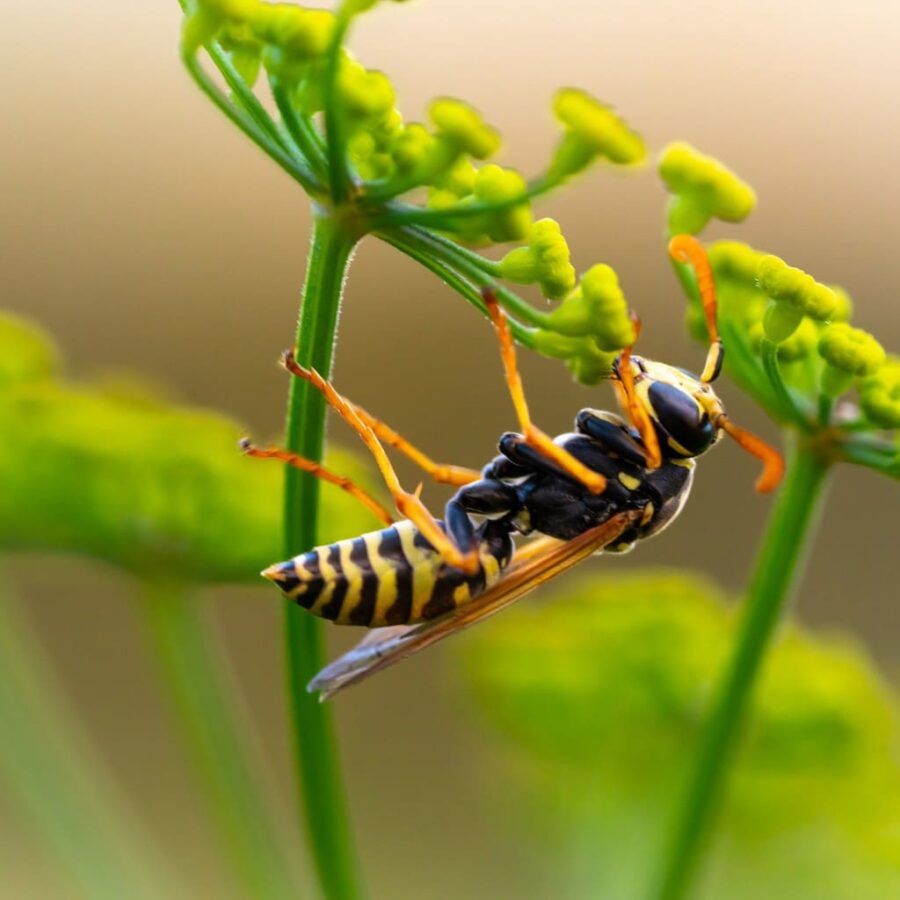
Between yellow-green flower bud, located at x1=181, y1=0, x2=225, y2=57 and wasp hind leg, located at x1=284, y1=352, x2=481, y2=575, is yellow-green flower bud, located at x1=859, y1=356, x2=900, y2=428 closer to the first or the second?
wasp hind leg, located at x1=284, y1=352, x2=481, y2=575

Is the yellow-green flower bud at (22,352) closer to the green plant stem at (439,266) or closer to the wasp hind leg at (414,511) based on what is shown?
the wasp hind leg at (414,511)

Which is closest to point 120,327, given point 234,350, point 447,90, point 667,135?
point 234,350

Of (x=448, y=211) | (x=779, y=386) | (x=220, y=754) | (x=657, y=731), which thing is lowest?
(x=657, y=731)

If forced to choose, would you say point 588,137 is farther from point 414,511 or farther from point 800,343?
point 414,511

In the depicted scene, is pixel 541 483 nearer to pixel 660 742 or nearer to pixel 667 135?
pixel 660 742

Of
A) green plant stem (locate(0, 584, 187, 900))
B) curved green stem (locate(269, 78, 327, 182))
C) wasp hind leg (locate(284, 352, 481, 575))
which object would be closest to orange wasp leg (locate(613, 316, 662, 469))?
wasp hind leg (locate(284, 352, 481, 575))

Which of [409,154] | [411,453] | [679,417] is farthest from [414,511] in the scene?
[409,154]
